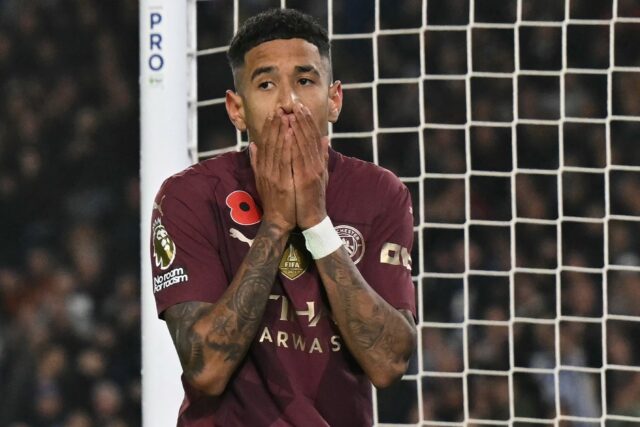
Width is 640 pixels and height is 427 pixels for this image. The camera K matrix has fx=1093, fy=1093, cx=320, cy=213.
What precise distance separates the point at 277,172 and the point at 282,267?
6.4 inches

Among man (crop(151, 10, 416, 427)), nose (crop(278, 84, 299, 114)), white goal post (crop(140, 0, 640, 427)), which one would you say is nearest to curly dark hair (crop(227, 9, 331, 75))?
man (crop(151, 10, 416, 427))

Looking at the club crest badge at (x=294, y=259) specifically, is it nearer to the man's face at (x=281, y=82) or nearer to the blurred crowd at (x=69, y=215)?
the man's face at (x=281, y=82)

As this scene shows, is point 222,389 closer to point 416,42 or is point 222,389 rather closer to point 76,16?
point 416,42

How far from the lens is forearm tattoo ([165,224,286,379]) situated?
66.7 inches

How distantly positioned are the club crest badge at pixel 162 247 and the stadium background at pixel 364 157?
2.28 metres

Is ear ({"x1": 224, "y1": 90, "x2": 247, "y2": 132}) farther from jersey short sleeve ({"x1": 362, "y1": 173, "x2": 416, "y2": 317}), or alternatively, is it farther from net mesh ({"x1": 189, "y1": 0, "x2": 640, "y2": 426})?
net mesh ({"x1": 189, "y1": 0, "x2": 640, "y2": 426})

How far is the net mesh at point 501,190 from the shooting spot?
420 cm

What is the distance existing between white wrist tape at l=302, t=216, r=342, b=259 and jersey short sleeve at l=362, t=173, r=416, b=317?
13cm

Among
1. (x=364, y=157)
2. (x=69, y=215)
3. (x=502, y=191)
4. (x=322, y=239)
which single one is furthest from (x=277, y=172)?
(x=69, y=215)

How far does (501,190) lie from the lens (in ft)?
14.6

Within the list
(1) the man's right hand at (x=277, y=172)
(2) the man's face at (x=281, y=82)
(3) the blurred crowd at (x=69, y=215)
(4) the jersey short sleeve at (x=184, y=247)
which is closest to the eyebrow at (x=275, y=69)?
(2) the man's face at (x=281, y=82)

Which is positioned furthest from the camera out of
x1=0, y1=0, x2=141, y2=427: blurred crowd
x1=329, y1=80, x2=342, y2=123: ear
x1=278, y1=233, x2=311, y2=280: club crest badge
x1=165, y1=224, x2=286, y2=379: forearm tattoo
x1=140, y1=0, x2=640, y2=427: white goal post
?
x1=0, y1=0, x2=141, y2=427: blurred crowd

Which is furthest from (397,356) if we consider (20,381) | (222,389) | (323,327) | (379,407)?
(20,381)

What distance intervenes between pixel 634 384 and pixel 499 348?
1.73 feet
